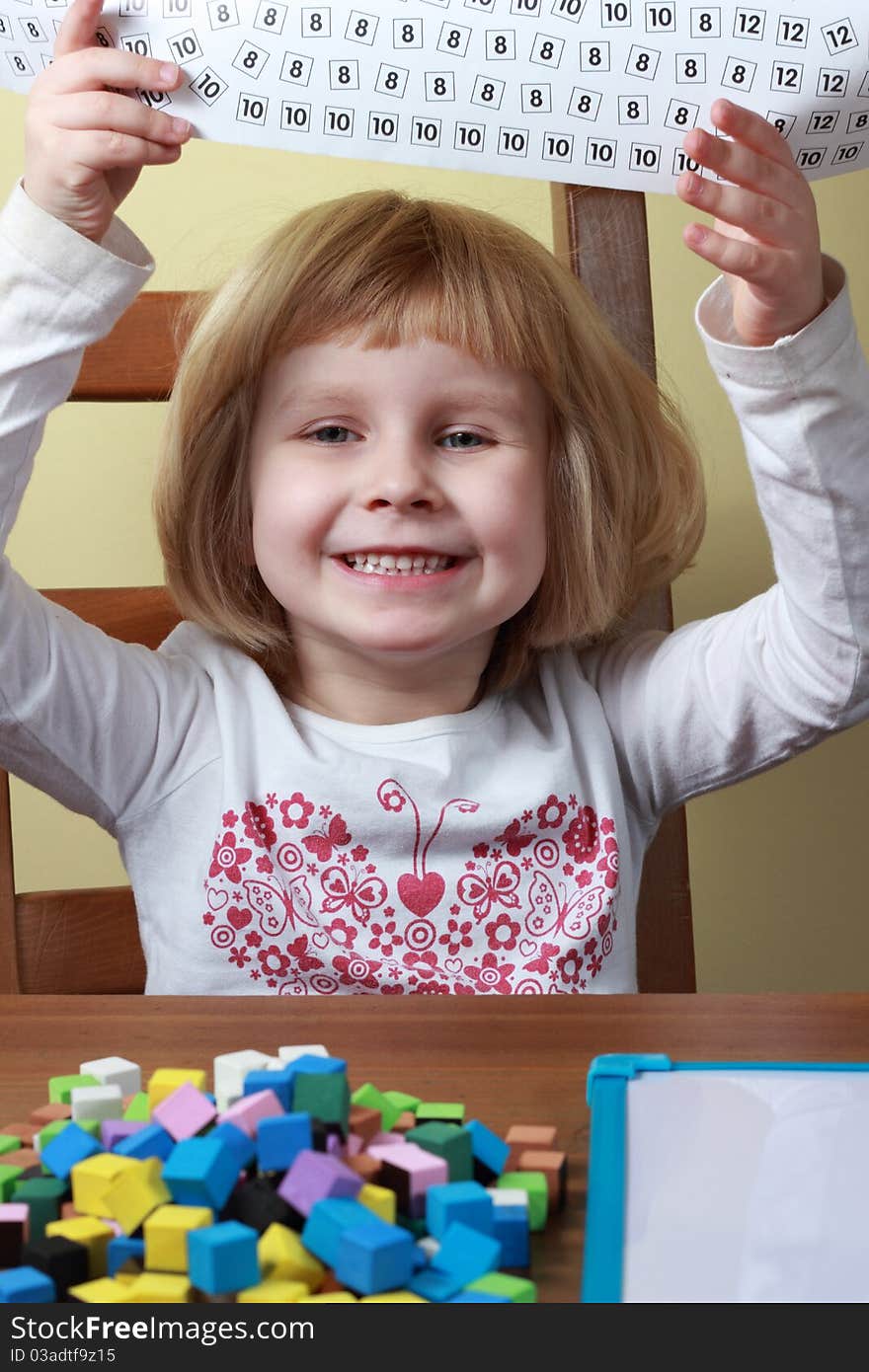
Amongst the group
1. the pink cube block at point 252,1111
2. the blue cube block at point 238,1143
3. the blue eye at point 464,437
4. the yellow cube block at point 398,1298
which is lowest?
the yellow cube block at point 398,1298

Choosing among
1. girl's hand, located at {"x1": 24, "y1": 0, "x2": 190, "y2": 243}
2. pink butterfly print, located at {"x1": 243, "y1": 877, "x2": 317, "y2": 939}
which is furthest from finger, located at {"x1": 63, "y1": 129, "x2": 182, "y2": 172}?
pink butterfly print, located at {"x1": 243, "y1": 877, "x2": 317, "y2": 939}

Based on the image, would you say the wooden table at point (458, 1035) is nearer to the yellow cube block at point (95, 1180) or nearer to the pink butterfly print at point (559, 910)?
the yellow cube block at point (95, 1180)

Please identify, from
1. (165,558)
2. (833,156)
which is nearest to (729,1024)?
(833,156)

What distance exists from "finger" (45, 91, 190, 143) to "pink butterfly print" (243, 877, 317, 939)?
0.40 metres

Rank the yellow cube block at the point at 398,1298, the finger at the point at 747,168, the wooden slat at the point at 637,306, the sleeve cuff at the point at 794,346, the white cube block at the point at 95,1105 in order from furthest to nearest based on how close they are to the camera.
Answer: the wooden slat at the point at 637,306
the sleeve cuff at the point at 794,346
the finger at the point at 747,168
the white cube block at the point at 95,1105
the yellow cube block at the point at 398,1298

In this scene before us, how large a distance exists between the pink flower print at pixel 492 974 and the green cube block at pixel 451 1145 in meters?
0.43

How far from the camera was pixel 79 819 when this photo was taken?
4.20 ft

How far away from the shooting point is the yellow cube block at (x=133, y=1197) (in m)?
0.37

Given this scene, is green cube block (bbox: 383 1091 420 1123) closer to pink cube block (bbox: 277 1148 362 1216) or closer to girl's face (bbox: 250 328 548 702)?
pink cube block (bbox: 277 1148 362 1216)

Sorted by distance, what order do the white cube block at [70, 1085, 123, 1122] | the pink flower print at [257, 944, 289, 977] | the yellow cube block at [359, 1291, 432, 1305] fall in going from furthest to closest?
the pink flower print at [257, 944, 289, 977] < the white cube block at [70, 1085, 123, 1122] < the yellow cube block at [359, 1291, 432, 1305]

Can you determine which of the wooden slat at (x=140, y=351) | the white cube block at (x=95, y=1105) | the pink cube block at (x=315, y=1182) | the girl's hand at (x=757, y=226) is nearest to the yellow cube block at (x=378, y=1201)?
the pink cube block at (x=315, y=1182)

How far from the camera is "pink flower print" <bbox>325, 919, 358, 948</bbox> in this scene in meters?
0.84

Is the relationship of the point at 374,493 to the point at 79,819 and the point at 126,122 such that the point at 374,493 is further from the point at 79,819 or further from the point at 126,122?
the point at 79,819

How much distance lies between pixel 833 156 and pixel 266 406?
1.12 ft
